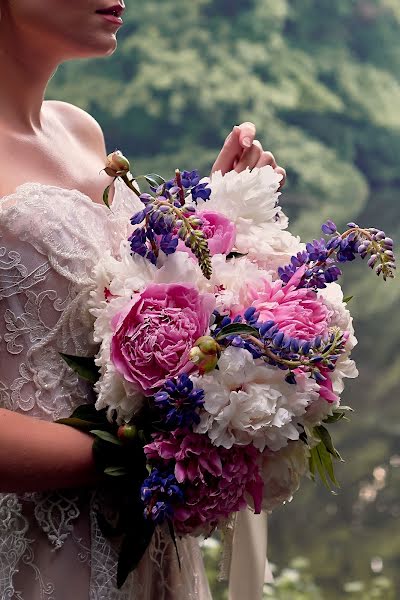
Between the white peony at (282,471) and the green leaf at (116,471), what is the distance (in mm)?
174

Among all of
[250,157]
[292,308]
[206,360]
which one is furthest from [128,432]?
[250,157]

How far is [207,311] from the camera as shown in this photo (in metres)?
1.18

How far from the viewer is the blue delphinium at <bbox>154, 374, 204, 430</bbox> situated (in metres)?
1.12

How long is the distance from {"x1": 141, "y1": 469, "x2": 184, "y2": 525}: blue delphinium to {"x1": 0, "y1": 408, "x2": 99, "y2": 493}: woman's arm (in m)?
0.11

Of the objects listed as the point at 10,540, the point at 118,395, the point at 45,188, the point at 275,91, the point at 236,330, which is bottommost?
the point at 10,540

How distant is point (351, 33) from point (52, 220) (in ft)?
16.2

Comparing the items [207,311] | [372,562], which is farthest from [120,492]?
[372,562]

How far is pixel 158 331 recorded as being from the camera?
1.17 m

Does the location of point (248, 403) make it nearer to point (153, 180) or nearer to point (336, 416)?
point (336, 416)

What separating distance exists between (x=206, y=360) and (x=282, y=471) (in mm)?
210

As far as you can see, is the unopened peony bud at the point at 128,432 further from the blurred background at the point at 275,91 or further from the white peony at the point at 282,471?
the blurred background at the point at 275,91

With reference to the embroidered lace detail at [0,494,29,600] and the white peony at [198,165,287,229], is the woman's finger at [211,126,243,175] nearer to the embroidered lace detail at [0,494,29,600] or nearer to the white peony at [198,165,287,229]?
the white peony at [198,165,287,229]

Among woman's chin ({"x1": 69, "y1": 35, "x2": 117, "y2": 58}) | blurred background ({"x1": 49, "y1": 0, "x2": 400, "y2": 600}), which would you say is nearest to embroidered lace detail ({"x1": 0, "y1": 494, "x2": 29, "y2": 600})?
woman's chin ({"x1": 69, "y1": 35, "x2": 117, "y2": 58})

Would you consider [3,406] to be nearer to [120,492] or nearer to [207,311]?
[120,492]
